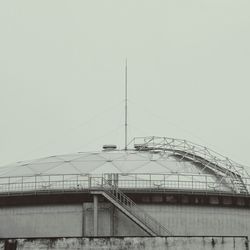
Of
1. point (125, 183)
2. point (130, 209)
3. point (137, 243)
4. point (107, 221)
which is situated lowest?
point (137, 243)

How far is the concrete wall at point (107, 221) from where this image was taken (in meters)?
42.8

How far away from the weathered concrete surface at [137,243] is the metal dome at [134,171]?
6.98m

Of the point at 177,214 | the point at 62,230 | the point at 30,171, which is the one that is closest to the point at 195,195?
the point at 177,214

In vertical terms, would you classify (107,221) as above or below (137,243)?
above

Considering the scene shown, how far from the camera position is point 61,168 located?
47.4 metres

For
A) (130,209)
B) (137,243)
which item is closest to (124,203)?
(130,209)

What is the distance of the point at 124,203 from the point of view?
42875 millimetres

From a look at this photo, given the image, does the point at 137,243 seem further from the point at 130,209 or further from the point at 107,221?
the point at 107,221

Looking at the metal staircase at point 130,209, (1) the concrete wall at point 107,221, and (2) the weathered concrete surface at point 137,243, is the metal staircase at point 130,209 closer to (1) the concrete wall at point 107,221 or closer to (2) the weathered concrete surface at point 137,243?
(1) the concrete wall at point 107,221

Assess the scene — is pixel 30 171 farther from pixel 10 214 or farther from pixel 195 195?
pixel 195 195

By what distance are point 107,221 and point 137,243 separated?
6.53m

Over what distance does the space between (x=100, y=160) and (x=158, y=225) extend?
773 cm

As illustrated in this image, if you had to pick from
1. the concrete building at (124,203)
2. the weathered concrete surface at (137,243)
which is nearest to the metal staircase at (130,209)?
the concrete building at (124,203)

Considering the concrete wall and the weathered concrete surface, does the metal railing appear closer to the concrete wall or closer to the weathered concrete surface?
the concrete wall
